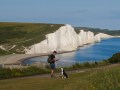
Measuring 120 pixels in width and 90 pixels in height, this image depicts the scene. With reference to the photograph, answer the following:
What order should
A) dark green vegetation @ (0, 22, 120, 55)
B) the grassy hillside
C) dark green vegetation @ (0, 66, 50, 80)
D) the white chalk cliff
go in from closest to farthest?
dark green vegetation @ (0, 66, 50, 80)
dark green vegetation @ (0, 22, 120, 55)
the grassy hillside
the white chalk cliff

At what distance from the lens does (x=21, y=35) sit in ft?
565

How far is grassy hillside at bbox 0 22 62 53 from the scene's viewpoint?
491ft

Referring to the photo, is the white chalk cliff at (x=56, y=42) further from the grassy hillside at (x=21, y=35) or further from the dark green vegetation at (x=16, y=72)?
the dark green vegetation at (x=16, y=72)

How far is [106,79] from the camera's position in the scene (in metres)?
17.0

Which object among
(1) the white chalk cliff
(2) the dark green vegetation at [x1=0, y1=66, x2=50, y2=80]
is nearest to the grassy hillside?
(1) the white chalk cliff

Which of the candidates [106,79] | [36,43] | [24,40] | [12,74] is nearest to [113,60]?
[12,74]

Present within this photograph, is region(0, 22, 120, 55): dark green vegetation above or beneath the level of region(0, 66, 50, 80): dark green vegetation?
above

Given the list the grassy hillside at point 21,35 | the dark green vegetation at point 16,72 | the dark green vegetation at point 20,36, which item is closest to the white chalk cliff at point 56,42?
the dark green vegetation at point 20,36

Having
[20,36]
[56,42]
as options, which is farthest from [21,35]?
[56,42]

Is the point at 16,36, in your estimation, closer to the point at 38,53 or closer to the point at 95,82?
the point at 38,53

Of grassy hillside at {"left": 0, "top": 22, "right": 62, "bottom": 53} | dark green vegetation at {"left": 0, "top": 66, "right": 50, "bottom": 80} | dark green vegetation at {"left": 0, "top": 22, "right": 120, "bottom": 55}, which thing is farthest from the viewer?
grassy hillside at {"left": 0, "top": 22, "right": 62, "bottom": 53}

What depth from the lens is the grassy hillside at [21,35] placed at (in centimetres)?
14975

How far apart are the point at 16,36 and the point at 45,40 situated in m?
20.9

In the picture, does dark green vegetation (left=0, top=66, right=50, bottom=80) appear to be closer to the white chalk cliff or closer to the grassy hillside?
the grassy hillside
